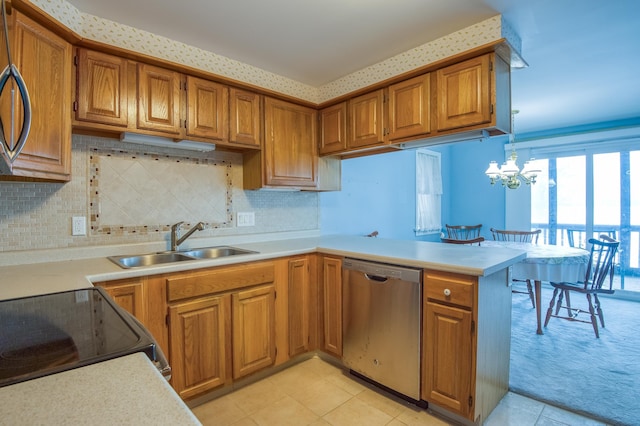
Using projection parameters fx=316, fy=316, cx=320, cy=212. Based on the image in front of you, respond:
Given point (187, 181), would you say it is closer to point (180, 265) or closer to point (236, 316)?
point (180, 265)

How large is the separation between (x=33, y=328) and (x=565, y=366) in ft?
10.6

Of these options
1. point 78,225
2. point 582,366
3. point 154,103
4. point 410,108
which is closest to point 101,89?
point 154,103

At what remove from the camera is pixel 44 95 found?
1.57 metres

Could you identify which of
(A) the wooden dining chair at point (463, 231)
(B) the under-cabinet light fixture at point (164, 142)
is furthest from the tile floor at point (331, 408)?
(A) the wooden dining chair at point (463, 231)

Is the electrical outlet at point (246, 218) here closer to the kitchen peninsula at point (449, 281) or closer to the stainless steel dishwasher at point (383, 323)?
the kitchen peninsula at point (449, 281)

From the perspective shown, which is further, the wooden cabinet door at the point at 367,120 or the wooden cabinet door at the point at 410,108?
the wooden cabinet door at the point at 367,120

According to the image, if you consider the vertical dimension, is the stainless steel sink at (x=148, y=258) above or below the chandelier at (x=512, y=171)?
below

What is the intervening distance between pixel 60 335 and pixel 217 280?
1.13 meters

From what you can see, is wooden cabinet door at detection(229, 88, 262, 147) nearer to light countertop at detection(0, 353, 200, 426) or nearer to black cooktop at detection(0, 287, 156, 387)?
black cooktop at detection(0, 287, 156, 387)

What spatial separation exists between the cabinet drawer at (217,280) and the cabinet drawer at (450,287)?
3.48ft

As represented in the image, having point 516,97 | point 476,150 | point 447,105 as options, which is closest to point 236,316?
point 447,105

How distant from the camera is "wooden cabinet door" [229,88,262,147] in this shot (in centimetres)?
239

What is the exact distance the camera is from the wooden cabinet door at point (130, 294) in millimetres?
1624

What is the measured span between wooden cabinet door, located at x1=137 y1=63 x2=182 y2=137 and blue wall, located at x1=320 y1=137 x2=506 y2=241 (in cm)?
165
